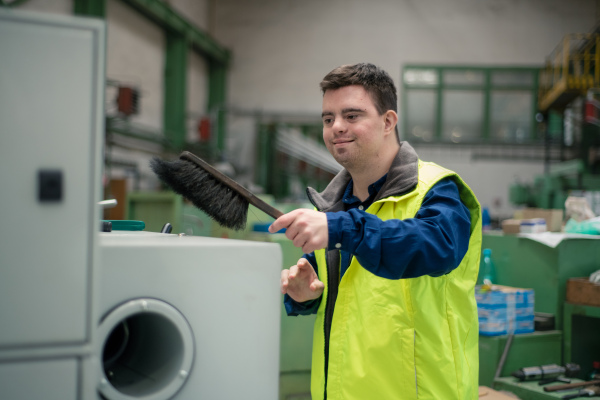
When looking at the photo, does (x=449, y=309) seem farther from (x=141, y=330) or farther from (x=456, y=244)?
(x=141, y=330)

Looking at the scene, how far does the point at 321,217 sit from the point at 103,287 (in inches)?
16.3

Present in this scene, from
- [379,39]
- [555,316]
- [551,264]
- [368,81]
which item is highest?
[379,39]

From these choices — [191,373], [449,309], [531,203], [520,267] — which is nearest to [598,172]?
[531,203]

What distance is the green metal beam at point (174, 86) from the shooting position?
26.9 feet

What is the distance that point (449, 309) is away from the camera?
1205 mm

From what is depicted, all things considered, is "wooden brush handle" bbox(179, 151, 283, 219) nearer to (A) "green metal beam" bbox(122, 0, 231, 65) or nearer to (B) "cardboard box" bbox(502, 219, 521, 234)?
(B) "cardboard box" bbox(502, 219, 521, 234)

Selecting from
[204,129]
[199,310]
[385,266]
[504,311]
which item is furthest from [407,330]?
[204,129]

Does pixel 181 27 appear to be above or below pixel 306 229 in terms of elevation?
above

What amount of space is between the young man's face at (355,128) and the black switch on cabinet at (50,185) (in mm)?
711

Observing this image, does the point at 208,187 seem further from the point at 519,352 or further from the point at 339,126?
the point at 519,352

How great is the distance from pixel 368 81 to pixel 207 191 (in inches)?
19.1

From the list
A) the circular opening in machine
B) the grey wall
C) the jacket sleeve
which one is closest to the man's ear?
the jacket sleeve

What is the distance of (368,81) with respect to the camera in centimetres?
128

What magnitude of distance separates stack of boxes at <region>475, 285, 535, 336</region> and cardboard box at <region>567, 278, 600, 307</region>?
0.58ft
